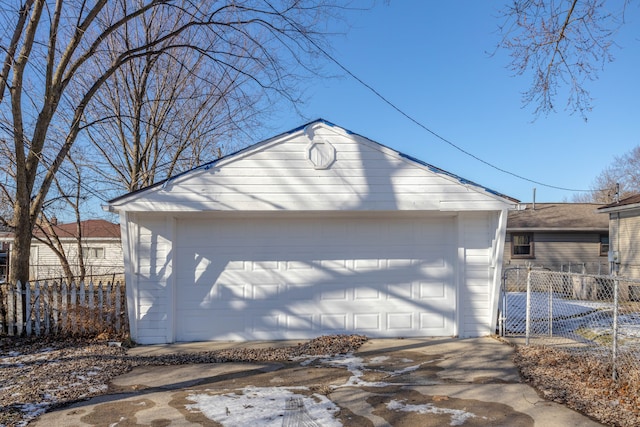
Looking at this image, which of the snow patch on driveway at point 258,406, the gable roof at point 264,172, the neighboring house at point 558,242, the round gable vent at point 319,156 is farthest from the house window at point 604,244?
the snow patch on driveway at point 258,406

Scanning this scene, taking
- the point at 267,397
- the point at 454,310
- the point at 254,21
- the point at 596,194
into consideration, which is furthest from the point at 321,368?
the point at 596,194

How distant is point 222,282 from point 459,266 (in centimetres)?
414

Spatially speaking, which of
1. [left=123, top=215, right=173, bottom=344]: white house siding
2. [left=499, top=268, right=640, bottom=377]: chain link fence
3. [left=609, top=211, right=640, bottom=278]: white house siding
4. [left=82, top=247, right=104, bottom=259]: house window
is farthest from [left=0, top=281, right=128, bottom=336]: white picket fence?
[left=82, top=247, right=104, bottom=259]: house window

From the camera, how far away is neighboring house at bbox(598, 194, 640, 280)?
16781 mm

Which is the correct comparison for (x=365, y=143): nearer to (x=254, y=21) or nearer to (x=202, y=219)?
(x=202, y=219)

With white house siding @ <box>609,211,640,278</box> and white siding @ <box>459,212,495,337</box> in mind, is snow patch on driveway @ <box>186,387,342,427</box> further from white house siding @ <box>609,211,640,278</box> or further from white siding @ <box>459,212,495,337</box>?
white house siding @ <box>609,211,640,278</box>

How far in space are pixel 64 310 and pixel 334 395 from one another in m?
5.64

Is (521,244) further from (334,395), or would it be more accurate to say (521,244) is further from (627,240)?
(334,395)

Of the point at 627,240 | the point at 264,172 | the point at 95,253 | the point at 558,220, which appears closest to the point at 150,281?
the point at 264,172

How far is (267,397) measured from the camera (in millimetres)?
5316

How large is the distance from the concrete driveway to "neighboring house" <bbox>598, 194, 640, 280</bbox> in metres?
12.4

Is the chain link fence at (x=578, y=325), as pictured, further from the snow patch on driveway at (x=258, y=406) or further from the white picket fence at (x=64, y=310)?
the white picket fence at (x=64, y=310)

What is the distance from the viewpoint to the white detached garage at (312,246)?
8.09 metres

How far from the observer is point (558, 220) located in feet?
76.7
